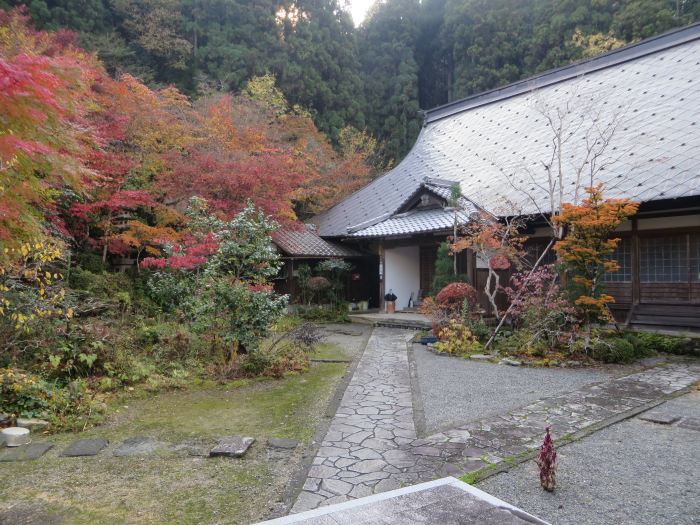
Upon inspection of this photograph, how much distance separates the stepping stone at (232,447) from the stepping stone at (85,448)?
1245 millimetres

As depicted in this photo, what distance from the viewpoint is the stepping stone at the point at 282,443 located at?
471cm

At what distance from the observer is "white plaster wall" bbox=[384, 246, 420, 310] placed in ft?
52.6

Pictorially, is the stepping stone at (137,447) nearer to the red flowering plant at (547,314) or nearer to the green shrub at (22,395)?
the green shrub at (22,395)

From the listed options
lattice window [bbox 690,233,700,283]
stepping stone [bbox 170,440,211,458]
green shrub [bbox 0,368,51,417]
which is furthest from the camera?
lattice window [bbox 690,233,700,283]

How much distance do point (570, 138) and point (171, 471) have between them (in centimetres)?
1416

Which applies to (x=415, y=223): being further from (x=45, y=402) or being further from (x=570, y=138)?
(x=45, y=402)

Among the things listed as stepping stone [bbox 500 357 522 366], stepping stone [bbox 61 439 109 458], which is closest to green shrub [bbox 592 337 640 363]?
stepping stone [bbox 500 357 522 366]

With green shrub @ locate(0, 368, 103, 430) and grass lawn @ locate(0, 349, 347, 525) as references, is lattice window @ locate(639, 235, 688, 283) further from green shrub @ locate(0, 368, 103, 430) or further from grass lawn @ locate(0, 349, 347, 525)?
green shrub @ locate(0, 368, 103, 430)

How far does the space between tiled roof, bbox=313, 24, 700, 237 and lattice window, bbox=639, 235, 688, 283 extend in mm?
1404

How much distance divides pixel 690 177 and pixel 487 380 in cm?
660

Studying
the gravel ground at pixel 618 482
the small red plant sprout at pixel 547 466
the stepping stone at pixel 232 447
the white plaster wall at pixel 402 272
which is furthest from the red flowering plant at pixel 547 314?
the stepping stone at pixel 232 447

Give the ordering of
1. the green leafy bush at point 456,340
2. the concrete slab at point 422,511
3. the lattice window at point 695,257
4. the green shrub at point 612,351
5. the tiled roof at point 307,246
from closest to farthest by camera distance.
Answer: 1. the concrete slab at point 422,511
2. the green shrub at point 612,351
3. the green leafy bush at point 456,340
4. the lattice window at point 695,257
5. the tiled roof at point 307,246

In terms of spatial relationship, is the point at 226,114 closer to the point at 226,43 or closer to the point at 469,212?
the point at 469,212

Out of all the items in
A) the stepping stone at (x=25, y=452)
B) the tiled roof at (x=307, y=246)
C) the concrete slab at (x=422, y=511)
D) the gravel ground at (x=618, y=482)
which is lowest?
the stepping stone at (x=25, y=452)
